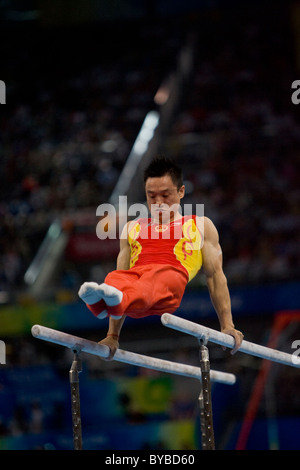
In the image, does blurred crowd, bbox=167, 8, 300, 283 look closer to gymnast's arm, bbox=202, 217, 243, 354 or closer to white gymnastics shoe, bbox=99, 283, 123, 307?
gymnast's arm, bbox=202, 217, 243, 354

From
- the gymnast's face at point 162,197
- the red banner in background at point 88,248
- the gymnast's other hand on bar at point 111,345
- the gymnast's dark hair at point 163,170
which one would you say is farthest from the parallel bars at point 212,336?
the red banner in background at point 88,248

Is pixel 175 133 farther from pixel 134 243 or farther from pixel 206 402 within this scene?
pixel 206 402

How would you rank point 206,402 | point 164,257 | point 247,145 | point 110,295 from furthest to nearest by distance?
point 247,145
point 164,257
point 206,402
point 110,295

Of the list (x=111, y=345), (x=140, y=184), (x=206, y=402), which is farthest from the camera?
(x=140, y=184)

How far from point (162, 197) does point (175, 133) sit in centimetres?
1062

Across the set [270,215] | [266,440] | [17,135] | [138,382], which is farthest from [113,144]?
[266,440]

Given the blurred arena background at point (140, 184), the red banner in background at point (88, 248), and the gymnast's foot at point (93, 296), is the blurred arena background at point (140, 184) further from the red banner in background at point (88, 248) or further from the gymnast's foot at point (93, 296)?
the gymnast's foot at point (93, 296)

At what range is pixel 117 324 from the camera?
470 cm

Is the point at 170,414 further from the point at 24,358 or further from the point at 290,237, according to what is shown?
the point at 290,237

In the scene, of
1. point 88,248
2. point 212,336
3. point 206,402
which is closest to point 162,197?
point 212,336

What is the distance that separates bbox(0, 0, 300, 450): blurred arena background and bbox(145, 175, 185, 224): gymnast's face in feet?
3.89

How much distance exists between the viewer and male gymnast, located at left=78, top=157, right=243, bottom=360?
4344mm

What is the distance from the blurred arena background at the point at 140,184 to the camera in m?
9.38

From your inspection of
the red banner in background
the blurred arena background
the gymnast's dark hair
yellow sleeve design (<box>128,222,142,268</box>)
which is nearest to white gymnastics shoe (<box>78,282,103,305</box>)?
yellow sleeve design (<box>128,222,142,268</box>)
